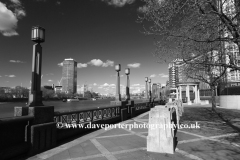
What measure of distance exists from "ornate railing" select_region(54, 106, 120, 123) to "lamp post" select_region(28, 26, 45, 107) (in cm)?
125

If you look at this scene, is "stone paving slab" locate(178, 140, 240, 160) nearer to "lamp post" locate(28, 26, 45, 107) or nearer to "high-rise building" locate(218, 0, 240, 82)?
"high-rise building" locate(218, 0, 240, 82)

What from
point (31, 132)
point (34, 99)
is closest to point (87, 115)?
point (34, 99)

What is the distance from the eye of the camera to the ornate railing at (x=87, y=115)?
703cm

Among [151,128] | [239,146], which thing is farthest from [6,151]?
[239,146]

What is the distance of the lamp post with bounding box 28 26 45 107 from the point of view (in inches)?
218

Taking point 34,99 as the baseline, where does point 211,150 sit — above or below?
below

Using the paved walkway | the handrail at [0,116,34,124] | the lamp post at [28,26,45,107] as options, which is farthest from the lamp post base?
the paved walkway

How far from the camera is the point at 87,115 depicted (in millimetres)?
8680

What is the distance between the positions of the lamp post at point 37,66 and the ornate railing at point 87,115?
1251 mm

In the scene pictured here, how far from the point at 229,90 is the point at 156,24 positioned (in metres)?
27.4

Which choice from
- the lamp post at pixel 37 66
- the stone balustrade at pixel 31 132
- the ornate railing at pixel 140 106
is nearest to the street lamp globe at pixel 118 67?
the ornate railing at pixel 140 106

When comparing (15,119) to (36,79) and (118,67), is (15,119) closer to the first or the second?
(36,79)

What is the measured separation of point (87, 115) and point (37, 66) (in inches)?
159

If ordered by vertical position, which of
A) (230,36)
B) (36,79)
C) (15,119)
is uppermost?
(230,36)
